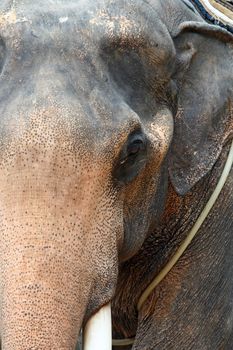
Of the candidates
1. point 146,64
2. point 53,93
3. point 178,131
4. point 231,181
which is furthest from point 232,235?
point 53,93

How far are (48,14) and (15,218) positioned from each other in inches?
19.6

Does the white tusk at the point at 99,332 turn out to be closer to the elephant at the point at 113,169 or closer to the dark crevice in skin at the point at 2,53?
the elephant at the point at 113,169

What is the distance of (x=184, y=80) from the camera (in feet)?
12.5

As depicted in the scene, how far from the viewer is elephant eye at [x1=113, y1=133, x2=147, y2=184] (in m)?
3.45

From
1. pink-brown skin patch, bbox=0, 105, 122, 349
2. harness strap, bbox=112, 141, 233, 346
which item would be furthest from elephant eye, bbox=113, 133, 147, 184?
harness strap, bbox=112, 141, 233, 346

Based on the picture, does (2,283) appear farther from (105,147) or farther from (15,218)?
(105,147)

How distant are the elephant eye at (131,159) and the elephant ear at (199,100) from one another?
0.28 m

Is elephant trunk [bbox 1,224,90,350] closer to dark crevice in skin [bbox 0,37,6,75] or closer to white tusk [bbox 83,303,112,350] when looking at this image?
white tusk [bbox 83,303,112,350]

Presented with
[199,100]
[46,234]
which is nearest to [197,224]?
[199,100]

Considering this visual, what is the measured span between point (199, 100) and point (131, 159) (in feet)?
1.28

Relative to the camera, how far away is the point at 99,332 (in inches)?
132

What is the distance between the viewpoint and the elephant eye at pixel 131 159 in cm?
345

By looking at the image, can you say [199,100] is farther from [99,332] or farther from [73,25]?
[99,332]

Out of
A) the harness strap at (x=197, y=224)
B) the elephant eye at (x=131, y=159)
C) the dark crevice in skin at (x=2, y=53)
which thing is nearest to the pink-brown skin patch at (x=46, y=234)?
the elephant eye at (x=131, y=159)
